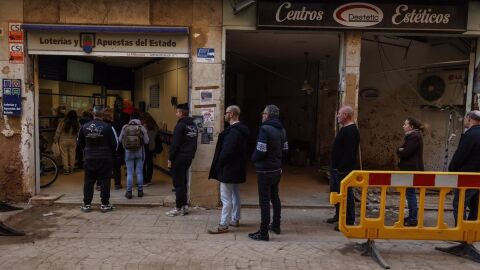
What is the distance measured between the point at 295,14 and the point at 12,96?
506cm

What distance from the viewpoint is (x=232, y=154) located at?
595 cm

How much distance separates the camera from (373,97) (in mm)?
11297

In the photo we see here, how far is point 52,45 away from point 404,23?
6.11 m

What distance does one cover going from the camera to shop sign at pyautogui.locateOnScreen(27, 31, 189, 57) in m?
7.35

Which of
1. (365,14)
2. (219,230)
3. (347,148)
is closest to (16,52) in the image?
(219,230)

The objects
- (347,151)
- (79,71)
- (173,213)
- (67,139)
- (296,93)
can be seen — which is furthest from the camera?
(296,93)

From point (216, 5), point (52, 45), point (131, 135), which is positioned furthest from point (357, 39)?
point (52, 45)

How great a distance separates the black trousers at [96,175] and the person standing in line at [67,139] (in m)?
3.38

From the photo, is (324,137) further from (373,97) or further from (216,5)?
(216,5)

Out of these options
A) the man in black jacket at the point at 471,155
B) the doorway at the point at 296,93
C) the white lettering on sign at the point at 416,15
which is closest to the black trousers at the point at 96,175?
the doorway at the point at 296,93

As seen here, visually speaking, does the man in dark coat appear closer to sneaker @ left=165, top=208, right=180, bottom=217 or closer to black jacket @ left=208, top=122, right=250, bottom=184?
black jacket @ left=208, top=122, right=250, bottom=184

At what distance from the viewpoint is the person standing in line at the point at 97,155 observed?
6938mm

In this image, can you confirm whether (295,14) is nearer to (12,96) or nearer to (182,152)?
(182,152)

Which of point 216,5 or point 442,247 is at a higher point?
point 216,5
